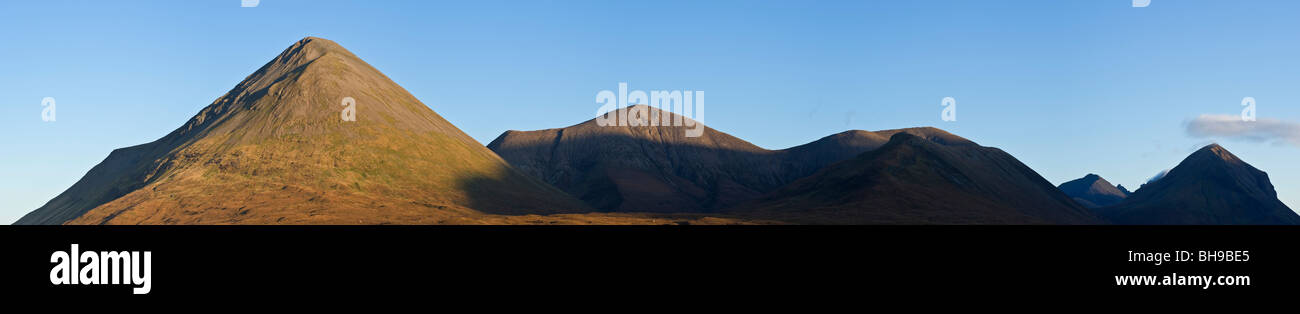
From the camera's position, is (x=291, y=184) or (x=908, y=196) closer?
(x=291, y=184)

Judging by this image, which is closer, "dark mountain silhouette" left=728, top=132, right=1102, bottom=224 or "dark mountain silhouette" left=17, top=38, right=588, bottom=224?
"dark mountain silhouette" left=17, top=38, right=588, bottom=224

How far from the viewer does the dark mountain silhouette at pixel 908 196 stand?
154625mm

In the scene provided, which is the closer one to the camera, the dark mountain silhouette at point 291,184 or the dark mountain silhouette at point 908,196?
the dark mountain silhouette at point 291,184

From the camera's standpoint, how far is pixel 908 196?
165500 millimetres

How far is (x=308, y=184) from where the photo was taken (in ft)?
543

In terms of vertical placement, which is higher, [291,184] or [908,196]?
[291,184]

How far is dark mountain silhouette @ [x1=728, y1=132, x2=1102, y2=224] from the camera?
154625 millimetres

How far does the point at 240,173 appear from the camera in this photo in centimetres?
16800
